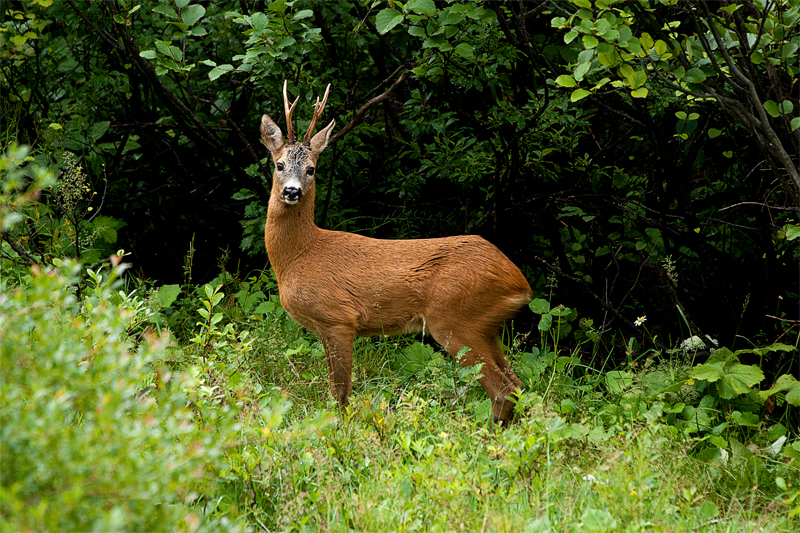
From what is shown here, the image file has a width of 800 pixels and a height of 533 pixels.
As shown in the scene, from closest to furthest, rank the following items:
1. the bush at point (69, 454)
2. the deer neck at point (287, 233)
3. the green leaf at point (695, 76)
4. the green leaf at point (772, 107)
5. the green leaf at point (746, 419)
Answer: the bush at point (69, 454), the green leaf at point (695, 76), the green leaf at point (772, 107), the green leaf at point (746, 419), the deer neck at point (287, 233)

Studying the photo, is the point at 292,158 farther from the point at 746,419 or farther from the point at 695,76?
the point at 746,419

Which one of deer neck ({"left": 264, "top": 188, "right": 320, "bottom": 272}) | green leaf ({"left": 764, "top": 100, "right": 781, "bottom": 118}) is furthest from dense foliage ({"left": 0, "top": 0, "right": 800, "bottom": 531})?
deer neck ({"left": 264, "top": 188, "right": 320, "bottom": 272})

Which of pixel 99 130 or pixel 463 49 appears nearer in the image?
pixel 463 49

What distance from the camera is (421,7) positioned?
155 inches

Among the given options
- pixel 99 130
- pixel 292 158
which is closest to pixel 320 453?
pixel 292 158

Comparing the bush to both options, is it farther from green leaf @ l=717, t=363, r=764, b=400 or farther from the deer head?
green leaf @ l=717, t=363, r=764, b=400

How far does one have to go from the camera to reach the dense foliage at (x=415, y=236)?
8.12 ft

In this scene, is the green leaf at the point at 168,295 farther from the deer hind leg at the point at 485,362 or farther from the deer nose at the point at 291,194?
the deer hind leg at the point at 485,362

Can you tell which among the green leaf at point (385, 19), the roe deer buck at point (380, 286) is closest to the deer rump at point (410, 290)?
the roe deer buck at point (380, 286)

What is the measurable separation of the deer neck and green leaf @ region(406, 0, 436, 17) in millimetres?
1092

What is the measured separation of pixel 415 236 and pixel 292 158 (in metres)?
1.93

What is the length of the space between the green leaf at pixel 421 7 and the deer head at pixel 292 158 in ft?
1.96

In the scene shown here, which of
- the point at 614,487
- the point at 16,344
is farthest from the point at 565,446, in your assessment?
the point at 16,344

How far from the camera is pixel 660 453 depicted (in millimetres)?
3324
